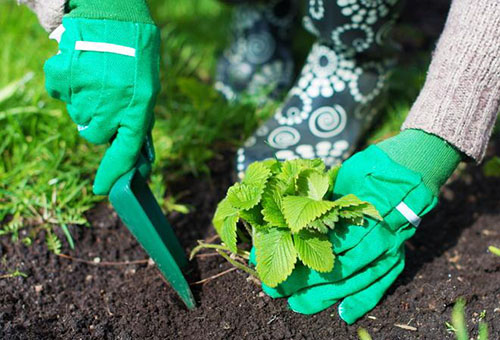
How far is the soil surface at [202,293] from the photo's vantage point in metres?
1.30

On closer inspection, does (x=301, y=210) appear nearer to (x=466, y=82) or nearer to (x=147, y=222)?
(x=147, y=222)

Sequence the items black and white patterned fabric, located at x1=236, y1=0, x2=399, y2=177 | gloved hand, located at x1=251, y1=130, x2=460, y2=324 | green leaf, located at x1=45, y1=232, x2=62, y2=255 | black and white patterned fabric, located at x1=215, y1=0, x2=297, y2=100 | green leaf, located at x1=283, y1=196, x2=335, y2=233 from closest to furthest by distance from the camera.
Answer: green leaf, located at x1=283, y1=196, x2=335, y2=233 → gloved hand, located at x1=251, y1=130, x2=460, y2=324 → green leaf, located at x1=45, y1=232, x2=62, y2=255 → black and white patterned fabric, located at x1=236, y1=0, x2=399, y2=177 → black and white patterned fabric, located at x1=215, y1=0, x2=297, y2=100

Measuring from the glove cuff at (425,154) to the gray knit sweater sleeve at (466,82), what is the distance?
0.02m

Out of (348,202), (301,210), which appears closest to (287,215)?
(301,210)

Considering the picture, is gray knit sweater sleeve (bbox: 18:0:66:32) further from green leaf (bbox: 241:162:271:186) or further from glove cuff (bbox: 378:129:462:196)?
glove cuff (bbox: 378:129:462:196)

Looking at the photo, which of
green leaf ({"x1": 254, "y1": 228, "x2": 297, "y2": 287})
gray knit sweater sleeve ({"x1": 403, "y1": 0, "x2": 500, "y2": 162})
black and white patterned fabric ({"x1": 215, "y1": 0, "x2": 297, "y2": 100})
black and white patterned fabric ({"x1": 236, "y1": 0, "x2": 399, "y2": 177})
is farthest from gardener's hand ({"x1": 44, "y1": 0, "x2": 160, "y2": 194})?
black and white patterned fabric ({"x1": 215, "y1": 0, "x2": 297, "y2": 100})

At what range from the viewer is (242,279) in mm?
1399

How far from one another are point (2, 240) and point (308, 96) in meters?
0.95

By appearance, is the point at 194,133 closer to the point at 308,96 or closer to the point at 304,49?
the point at 308,96

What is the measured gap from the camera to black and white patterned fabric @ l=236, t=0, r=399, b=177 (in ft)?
5.54

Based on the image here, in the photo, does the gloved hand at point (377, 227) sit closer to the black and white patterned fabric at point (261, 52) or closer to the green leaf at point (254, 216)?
the green leaf at point (254, 216)

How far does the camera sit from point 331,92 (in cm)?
179

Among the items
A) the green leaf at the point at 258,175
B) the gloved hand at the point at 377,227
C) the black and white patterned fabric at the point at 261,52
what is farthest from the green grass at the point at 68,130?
the gloved hand at the point at 377,227

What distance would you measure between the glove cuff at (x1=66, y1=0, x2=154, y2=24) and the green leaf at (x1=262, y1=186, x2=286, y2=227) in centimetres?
46
